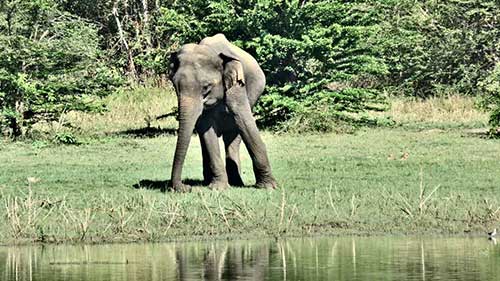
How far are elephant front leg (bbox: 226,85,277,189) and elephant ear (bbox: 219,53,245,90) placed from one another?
142 millimetres

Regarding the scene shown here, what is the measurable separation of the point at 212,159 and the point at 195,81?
1.15 m

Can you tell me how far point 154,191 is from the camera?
667 inches

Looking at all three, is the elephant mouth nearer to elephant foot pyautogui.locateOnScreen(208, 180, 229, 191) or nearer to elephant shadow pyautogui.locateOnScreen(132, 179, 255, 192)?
elephant foot pyautogui.locateOnScreen(208, 180, 229, 191)

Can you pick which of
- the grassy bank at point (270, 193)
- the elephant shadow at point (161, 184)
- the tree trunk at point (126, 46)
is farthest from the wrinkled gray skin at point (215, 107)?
the tree trunk at point (126, 46)

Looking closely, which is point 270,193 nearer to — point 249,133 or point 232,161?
point 249,133

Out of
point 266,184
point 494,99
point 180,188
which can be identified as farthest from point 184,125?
point 494,99

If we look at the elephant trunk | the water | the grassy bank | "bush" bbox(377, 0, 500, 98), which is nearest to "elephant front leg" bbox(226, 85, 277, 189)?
the grassy bank

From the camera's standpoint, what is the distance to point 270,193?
16.8m

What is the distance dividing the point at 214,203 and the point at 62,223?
195 cm

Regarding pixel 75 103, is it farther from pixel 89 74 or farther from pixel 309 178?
pixel 309 178

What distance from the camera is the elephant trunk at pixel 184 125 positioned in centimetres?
1673

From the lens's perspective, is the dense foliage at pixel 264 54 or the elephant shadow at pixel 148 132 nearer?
the dense foliage at pixel 264 54

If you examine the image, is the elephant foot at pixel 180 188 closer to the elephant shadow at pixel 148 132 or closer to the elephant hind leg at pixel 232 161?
the elephant hind leg at pixel 232 161

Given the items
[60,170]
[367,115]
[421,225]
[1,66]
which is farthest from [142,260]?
[367,115]
